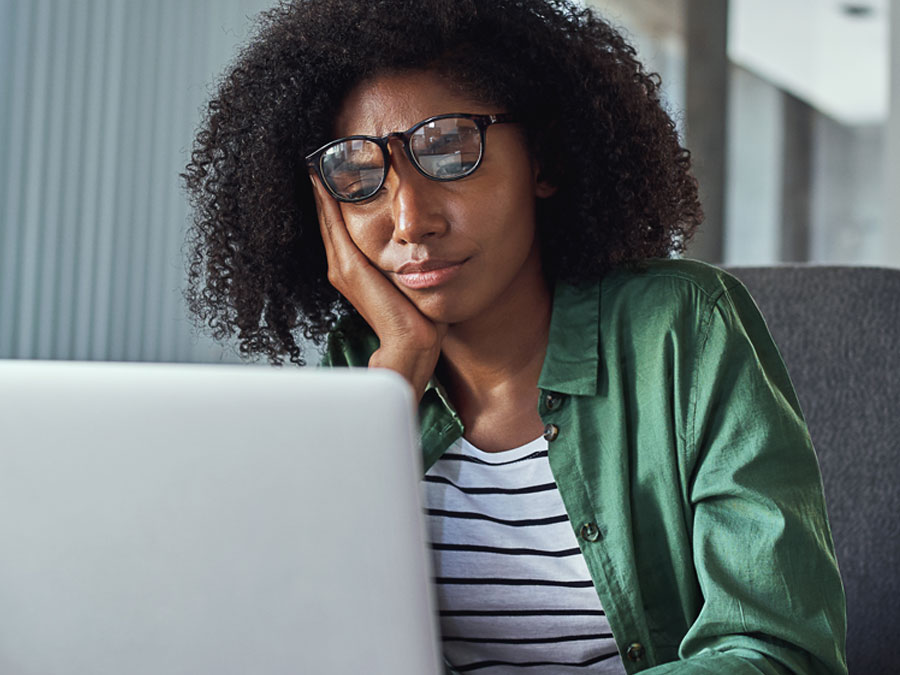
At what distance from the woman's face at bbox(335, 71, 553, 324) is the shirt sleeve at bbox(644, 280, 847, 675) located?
22 centimetres

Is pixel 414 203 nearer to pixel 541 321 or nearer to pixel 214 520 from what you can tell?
pixel 541 321

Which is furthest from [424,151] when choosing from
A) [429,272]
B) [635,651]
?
[635,651]

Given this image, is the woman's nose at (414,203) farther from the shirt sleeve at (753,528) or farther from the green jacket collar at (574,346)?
the shirt sleeve at (753,528)

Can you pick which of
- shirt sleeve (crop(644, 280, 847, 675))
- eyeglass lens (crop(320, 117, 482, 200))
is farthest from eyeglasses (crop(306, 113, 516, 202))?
shirt sleeve (crop(644, 280, 847, 675))

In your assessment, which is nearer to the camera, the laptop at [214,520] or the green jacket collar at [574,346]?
the laptop at [214,520]

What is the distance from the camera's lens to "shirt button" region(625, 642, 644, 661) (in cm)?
100

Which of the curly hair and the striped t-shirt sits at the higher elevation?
the curly hair

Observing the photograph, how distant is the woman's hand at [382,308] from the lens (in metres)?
1.09

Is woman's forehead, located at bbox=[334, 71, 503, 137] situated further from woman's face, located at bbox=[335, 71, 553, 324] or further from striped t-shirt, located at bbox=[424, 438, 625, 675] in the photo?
striped t-shirt, located at bbox=[424, 438, 625, 675]

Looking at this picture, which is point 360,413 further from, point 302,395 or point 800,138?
point 800,138

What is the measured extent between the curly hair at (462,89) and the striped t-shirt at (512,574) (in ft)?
0.80

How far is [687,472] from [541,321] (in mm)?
258

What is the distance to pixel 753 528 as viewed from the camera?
0.90 meters

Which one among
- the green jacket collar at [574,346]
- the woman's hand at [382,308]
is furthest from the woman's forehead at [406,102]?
the green jacket collar at [574,346]
